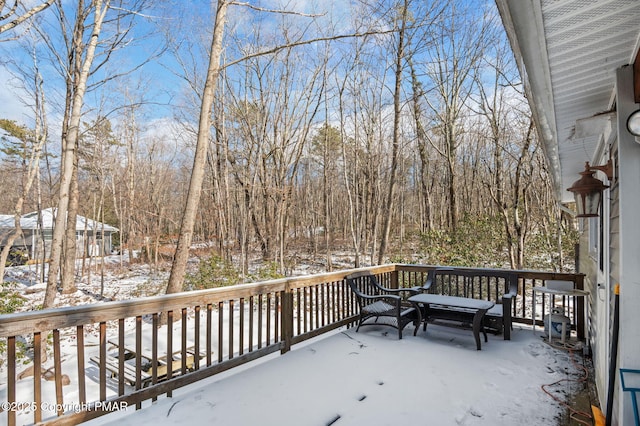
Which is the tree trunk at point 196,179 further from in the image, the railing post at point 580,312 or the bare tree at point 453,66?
the railing post at point 580,312

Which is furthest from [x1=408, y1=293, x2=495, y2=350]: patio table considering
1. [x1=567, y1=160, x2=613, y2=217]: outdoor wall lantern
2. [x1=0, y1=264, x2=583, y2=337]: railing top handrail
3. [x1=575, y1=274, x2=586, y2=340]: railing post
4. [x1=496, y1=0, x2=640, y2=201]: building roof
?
[x1=496, y1=0, x2=640, y2=201]: building roof

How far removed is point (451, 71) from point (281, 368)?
10.4 metres

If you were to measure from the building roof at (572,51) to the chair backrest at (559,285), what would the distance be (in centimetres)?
246

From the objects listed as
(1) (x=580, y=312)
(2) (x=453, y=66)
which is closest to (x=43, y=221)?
(2) (x=453, y=66)

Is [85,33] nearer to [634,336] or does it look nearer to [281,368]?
[281,368]

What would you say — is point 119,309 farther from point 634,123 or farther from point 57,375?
point 634,123

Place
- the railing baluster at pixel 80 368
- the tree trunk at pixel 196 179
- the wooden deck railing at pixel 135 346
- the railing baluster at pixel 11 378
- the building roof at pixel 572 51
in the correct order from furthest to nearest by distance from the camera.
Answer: the tree trunk at pixel 196 179
the railing baluster at pixel 80 368
the wooden deck railing at pixel 135 346
the railing baluster at pixel 11 378
the building roof at pixel 572 51

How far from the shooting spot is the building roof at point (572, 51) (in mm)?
1319

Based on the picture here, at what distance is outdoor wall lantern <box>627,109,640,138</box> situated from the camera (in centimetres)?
156

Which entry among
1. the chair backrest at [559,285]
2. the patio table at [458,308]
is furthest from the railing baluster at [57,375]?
the chair backrest at [559,285]

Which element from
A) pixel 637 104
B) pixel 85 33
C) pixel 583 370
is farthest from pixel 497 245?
pixel 85 33

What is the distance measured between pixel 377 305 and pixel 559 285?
7.53ft

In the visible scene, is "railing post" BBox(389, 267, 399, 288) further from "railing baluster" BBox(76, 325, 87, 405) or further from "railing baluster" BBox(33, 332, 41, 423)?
"railing baluster" BBox(33, 332, 41, 423)

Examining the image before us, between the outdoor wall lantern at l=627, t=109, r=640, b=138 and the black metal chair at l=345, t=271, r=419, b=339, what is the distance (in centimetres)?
303
